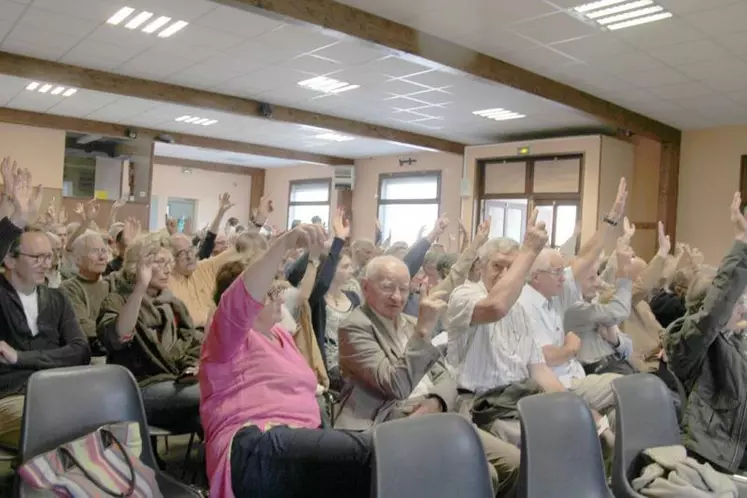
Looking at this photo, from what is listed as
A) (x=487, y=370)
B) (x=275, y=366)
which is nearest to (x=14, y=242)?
(x=275, y=366)

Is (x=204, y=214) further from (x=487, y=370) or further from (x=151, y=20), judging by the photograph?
(x=487, y=370)

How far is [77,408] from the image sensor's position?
198 cm

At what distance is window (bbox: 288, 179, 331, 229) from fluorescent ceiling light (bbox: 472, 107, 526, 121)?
20.0 ft

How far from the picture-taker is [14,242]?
2572mm

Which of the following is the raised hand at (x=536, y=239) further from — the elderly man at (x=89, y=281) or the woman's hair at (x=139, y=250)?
the elderly man at (x=89, y=281)

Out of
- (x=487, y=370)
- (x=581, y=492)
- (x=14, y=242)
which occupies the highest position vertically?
(x=14, y=242)

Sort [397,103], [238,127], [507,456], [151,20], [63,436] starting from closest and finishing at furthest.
→ [63,436], [507,456], [151,20], [397,103], [238,127]

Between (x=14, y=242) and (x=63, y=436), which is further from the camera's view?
(x=14, y=242)

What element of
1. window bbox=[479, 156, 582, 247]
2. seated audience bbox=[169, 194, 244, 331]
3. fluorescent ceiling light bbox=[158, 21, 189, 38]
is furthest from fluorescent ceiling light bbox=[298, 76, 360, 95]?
seated audience bbox=[169, 194, 244, 331]

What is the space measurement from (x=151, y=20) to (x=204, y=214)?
34.7 feet

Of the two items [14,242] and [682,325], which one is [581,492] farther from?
[14,242]

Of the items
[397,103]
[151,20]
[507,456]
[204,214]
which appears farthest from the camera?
[204,214]

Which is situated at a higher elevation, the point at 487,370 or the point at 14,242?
the point at 14,242

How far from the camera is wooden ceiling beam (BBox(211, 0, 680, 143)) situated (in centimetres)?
443
